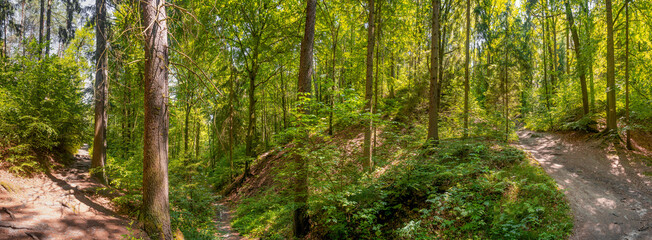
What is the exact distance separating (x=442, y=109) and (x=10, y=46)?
43.7 metres

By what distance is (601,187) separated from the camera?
6.85 meters

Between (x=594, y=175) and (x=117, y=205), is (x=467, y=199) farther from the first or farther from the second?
(x=117, y=205)

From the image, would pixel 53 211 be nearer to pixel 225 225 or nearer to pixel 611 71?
pixel 225 225

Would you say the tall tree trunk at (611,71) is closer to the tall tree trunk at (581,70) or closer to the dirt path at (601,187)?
the dirt path at (601,187)

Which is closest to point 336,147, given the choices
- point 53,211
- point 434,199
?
point 434,199

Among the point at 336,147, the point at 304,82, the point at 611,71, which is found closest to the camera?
the point at 304,82

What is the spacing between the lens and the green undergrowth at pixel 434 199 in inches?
210

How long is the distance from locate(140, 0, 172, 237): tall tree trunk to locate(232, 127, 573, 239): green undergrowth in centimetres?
268

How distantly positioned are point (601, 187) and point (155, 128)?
1039 centimetres

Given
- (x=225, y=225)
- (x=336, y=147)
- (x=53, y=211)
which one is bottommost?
(x=225, y=225)

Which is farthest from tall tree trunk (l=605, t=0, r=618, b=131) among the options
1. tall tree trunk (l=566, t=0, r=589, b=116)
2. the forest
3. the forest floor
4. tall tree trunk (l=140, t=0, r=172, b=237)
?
the forest floor

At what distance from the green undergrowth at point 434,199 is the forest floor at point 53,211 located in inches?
139

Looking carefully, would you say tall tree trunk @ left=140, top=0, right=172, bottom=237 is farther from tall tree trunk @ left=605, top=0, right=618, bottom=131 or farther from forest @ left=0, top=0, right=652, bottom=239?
tall tree trunk @ left=605, top=0, right=618, bottom=131

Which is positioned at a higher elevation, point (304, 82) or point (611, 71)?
point (611, 71)
